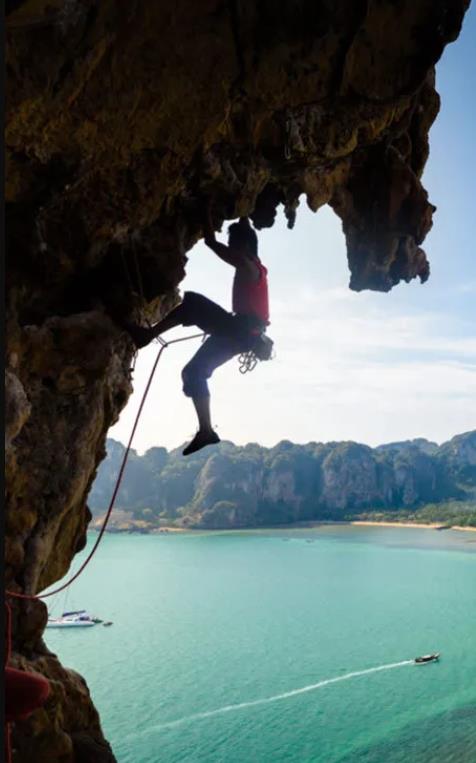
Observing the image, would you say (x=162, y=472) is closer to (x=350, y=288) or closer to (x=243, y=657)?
(x=243, y=657)

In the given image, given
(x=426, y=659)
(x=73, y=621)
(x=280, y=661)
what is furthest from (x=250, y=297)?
(x=73, y=621)

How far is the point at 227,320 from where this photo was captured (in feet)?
12.8

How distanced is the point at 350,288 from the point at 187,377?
383 centimetres

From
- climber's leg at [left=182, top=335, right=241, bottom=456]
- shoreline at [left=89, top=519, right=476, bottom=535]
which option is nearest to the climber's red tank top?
climber's leg at [left=182, top=335, right=241, bottom=456]

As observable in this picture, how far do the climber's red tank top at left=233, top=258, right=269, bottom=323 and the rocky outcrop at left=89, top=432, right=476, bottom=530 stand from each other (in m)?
72.8

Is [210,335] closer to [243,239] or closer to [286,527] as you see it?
[243,239]

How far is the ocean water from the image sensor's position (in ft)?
45.4

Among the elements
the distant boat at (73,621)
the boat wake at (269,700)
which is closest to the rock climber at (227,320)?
the boat wake at (269,700)

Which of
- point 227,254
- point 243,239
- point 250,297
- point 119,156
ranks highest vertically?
point 119,156

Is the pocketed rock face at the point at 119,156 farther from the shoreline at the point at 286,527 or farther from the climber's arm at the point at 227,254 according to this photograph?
the shoreline at the point at 286,527

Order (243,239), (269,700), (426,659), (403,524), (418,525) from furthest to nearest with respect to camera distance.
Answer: (403,524) < (418,525) < (426,659) < (269,700) < (243,239)

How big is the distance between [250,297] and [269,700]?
52.5ft

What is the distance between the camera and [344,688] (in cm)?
Result: 1739

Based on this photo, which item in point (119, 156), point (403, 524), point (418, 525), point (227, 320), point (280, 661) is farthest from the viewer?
point (403, 524)
